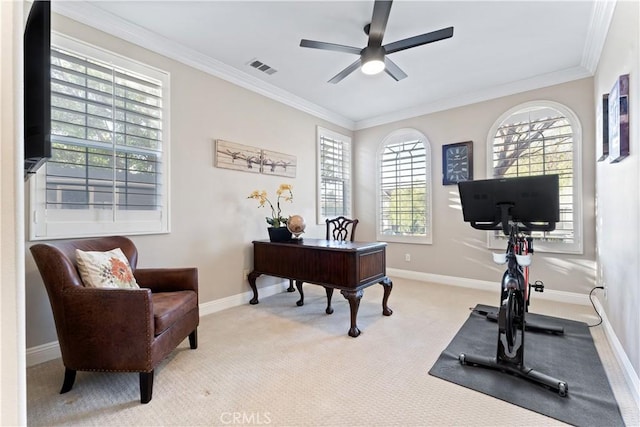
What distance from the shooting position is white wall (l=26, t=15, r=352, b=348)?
271cm

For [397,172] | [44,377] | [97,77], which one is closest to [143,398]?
[44,377]

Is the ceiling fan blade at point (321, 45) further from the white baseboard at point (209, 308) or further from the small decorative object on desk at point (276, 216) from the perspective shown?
the white baseboard at point (209, 308)

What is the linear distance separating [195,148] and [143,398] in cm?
223

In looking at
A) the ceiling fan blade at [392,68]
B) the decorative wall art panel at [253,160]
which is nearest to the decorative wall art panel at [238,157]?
the decorative wall art panel at [253,160]

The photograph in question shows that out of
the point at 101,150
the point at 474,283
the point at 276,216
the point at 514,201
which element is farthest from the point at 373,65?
the point at 474,283

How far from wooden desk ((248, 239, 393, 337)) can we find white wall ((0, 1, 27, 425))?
7.10ft

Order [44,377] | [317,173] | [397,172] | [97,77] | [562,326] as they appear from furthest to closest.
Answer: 1. [397,172]
2. [317,173]
3. [562,326]
4. [97,77]
5. [44,377]

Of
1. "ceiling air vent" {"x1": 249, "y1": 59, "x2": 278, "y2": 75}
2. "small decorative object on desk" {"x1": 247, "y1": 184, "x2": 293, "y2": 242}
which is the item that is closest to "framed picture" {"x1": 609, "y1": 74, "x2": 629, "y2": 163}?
"small decorative object on desk" {"x1": 247, "y1": 184, "x2": 293, "y2": 242}

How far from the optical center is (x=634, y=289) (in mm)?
1785

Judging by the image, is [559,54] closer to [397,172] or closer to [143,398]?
[397,172]

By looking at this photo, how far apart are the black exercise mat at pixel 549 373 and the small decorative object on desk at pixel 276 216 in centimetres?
197

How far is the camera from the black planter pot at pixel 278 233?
3.32m

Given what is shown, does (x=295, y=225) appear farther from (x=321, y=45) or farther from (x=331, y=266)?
(x=321, y=45)

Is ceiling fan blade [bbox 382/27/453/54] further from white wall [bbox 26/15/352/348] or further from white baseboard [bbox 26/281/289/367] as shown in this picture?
white baseboard [bbox 26/281/289/367]
